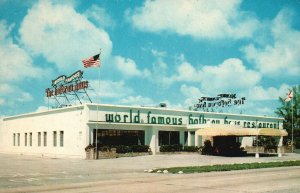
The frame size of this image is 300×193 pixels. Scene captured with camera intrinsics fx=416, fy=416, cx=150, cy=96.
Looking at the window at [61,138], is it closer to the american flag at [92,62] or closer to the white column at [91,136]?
the white column at [91,136]

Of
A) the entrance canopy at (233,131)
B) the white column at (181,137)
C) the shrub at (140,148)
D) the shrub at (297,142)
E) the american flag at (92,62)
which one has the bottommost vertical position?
the shrub at (297,142)

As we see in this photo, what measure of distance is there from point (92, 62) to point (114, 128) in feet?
24.0

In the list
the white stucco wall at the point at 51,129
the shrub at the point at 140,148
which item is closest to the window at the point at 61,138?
the white stucco wall at the point at 51,129

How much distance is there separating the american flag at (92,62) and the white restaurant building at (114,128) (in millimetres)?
4049

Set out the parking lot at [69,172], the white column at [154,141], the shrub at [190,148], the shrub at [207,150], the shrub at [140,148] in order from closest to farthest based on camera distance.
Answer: the parking lot at [69,172] < the shrub at [140,148] < the white column at [154,141] < the shrub at [207,150] < the shrub at [190,148]

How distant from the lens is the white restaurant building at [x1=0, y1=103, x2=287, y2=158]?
4206cm

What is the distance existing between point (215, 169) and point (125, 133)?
19961mm

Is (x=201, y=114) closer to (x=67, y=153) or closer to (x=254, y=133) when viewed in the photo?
(x=254, y=133)

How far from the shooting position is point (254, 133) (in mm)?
42969

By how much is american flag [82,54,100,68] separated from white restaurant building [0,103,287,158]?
159 inches

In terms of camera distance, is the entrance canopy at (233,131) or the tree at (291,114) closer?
the entrance canopy at (233,131)

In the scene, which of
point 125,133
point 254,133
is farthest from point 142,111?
point 254,133

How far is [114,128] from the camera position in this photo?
43.5 metres

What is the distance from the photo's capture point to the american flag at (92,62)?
135 ft
